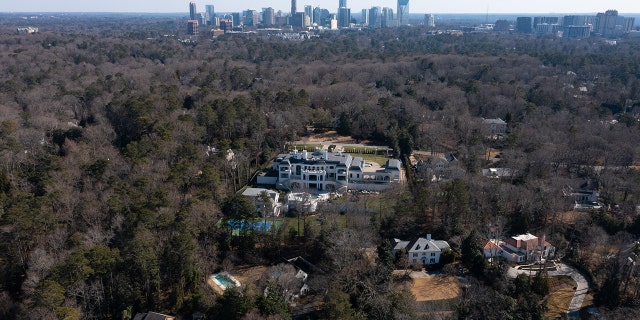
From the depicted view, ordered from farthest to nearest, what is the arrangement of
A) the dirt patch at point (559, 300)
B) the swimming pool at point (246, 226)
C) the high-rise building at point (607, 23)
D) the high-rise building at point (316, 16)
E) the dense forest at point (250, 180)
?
the high-rise building at point (316, 16)
the high-rise building at point (607, 23)
the swimming pool at point (246, 226)
the dirt patch at point (559, 300)
the dense forest at point (250, 180)

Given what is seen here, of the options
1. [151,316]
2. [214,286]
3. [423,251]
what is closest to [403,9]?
[423,251]

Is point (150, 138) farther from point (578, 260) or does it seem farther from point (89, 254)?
point (578, 260)

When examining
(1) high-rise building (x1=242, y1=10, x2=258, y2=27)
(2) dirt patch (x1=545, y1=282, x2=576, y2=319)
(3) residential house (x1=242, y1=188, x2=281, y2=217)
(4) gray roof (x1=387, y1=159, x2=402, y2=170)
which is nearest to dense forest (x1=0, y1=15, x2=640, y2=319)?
(2) dirt patch (x1=545, y1=282, x2=576, y2=319)

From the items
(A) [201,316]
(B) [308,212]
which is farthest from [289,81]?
(A) [201,316]

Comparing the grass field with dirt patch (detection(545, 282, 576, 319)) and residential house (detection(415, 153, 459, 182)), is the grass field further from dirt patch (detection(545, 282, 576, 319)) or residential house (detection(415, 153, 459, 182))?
residential house (detection(415, 153, 459, 182))

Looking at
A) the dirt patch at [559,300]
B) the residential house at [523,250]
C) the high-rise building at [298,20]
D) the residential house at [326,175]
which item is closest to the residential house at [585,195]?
the residential house at [523,250]

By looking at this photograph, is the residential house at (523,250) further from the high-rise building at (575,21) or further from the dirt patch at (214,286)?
the high-rise building at (575,21)

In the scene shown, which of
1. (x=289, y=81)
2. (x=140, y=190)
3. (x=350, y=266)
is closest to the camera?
(x=350, y=266)
